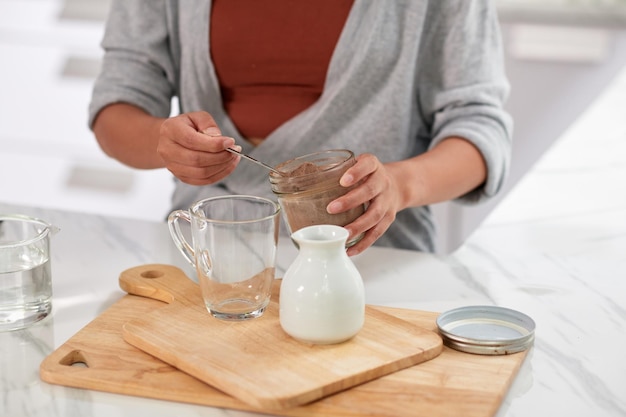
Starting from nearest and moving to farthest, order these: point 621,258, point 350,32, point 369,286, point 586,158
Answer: point 369,286, point 621,258, point 350,32, point 586,158

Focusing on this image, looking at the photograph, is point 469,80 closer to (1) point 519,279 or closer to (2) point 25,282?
(1) point 519,279

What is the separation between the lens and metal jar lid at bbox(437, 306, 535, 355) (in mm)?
947

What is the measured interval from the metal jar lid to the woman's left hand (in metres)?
0.14

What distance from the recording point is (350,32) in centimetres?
142

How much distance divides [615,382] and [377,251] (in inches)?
18.6

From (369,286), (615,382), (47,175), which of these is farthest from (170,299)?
(47,175)

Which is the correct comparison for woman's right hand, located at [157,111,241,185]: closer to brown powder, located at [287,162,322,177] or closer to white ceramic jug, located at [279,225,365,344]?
brown powder, located at [287,162,322,177]

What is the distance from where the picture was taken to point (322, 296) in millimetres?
915

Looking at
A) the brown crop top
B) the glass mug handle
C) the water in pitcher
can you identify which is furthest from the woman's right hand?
the brown crop top

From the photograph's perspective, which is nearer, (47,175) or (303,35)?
(303,35)

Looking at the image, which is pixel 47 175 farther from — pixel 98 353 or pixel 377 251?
pixel 98 353

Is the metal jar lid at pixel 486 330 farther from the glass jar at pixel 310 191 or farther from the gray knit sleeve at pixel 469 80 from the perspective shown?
the gray knit sleeve at pixel 469 80

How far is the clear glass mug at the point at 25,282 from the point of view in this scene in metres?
1.04

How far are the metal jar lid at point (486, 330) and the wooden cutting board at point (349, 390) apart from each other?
11mm
